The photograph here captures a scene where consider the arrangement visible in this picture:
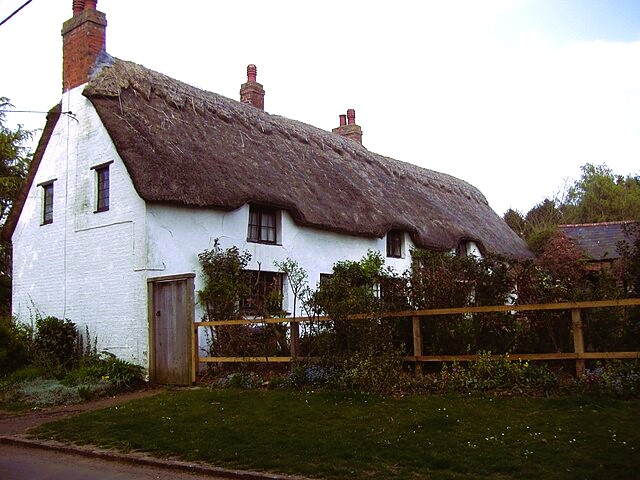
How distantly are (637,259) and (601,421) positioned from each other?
3517mm

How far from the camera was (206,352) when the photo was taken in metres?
14.0

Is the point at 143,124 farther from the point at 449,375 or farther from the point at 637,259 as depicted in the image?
the point at 637,259

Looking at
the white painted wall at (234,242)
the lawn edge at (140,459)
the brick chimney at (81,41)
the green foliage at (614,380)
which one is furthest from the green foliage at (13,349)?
the green foliage at (614,380)

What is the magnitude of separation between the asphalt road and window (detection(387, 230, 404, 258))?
1370cm

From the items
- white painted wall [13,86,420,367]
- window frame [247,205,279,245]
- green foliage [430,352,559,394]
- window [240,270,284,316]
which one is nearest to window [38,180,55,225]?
A: white painted wall [13,86,420,367]

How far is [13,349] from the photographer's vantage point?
15.6 metres

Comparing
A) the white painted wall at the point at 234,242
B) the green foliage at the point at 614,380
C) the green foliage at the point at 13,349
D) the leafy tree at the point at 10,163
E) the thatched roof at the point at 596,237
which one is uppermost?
the leafy tree at the point at 10,163

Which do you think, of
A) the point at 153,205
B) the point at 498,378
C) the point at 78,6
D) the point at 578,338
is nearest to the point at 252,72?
the point at 78,6

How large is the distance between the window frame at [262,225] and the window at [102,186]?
11.6 ft

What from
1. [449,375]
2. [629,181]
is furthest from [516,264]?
[629,181]

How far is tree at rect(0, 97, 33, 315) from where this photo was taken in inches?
915

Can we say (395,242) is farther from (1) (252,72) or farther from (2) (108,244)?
(2) (108,244)

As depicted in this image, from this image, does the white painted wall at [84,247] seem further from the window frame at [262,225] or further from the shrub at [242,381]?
the window frame at [262,225]

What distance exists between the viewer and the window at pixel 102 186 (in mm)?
15453
